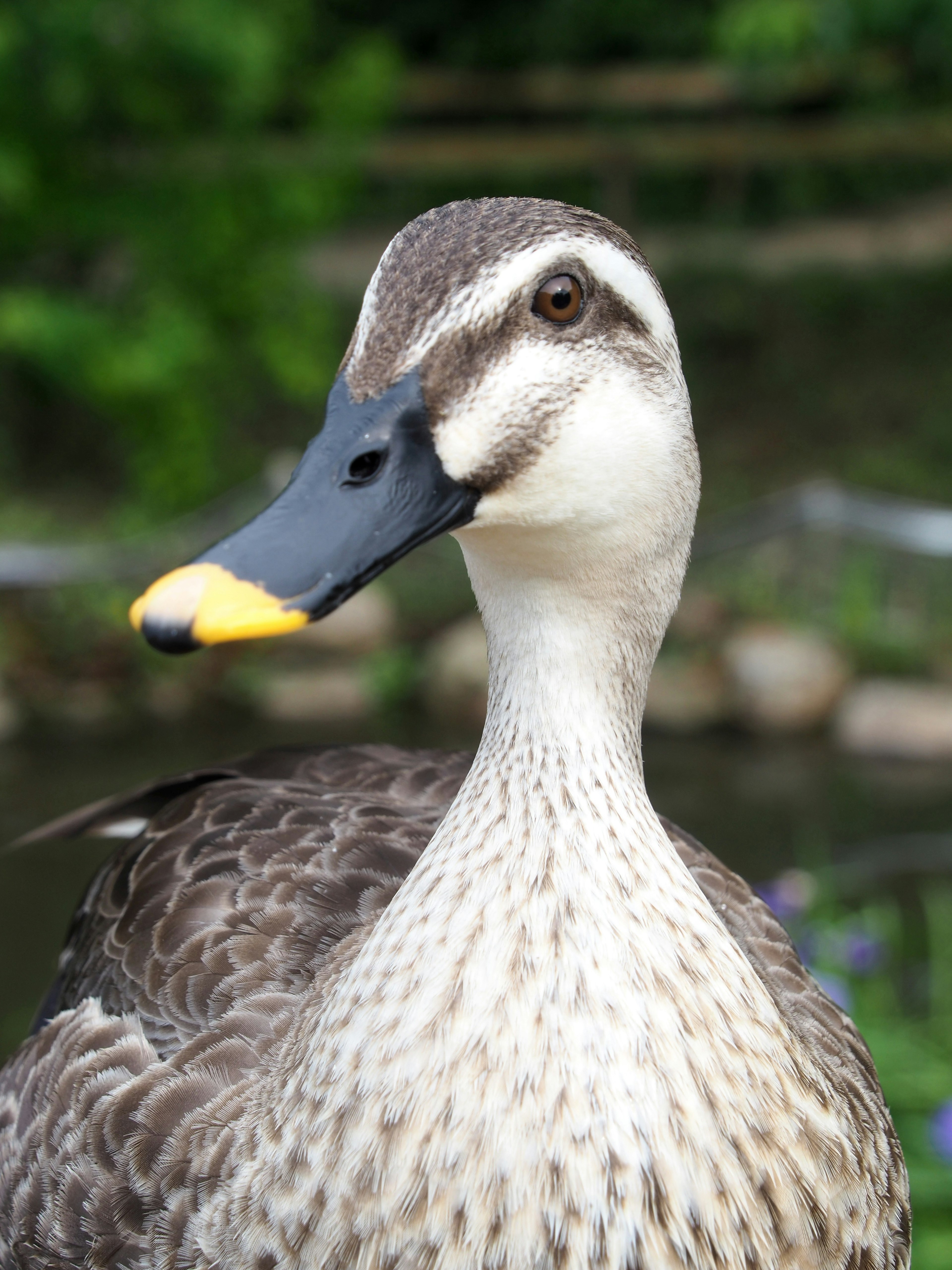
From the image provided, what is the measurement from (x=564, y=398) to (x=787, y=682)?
5186mm

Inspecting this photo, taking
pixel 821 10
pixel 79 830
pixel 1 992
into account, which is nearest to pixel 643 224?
pixel 821 10

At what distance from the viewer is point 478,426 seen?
4.07 feet

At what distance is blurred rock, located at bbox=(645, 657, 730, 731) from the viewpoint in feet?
20.9

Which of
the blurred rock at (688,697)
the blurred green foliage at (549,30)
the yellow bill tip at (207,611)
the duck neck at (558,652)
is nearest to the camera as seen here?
the yellow bill tip at (207,611)

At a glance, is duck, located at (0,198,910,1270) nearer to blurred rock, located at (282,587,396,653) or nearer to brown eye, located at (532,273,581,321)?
brown eye, located at (532,273,581,321)

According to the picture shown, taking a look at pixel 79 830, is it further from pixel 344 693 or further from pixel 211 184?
pixel 211 184

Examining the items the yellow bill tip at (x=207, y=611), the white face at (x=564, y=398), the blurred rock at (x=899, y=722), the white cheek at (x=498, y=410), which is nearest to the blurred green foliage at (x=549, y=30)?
the blurred rock at (x=899, y=722)

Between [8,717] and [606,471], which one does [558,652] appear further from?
[8,717]

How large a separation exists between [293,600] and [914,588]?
18.8 feet

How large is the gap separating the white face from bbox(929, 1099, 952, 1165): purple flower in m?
1.45

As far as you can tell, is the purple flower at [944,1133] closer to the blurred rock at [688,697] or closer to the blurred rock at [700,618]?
the blurred rock at [688,697]

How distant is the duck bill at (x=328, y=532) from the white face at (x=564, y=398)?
0.11 ft

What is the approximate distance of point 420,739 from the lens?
6340mm

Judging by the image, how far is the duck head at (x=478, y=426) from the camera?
117cm
